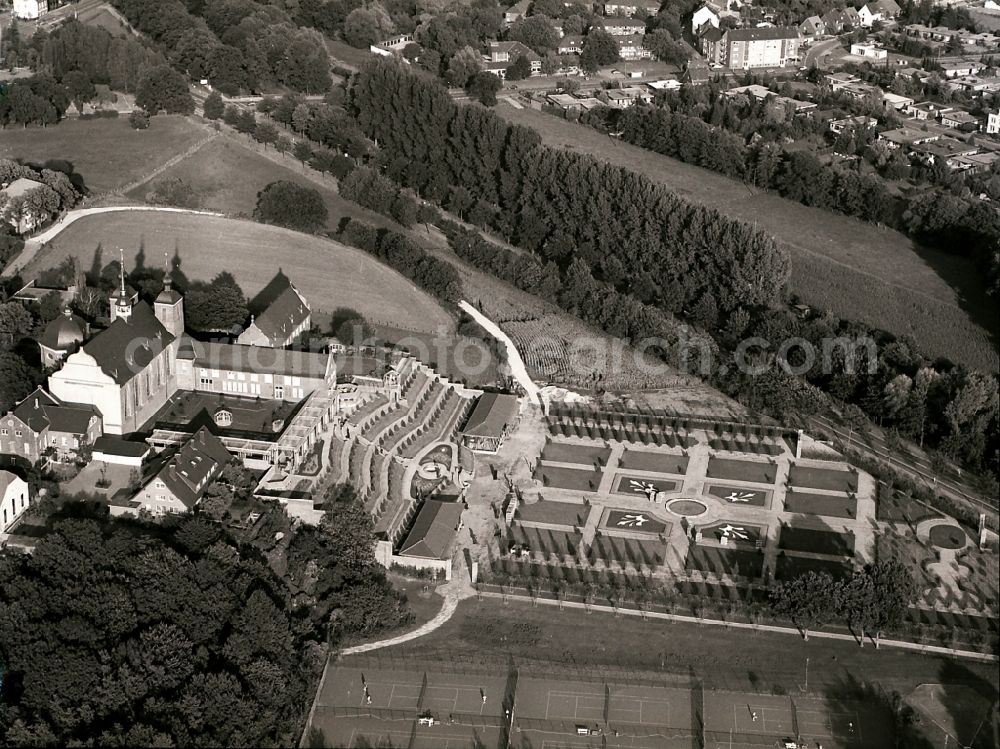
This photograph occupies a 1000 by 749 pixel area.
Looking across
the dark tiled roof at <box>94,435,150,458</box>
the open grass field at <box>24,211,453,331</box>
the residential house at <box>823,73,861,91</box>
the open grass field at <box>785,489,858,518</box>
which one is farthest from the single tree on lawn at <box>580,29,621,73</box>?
the dark tiled roof at <box>94,435,150,458</box>

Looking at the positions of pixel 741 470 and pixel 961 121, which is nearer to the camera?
pixel 741 470

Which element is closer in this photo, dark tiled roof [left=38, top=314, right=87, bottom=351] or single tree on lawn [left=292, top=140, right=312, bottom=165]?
dark tiled roof [left=38, top=314, right=87, bottom=351]

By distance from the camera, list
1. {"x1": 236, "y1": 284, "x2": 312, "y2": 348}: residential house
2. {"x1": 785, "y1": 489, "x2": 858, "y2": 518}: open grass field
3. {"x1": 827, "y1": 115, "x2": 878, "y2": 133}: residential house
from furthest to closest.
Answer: {"x1": 827, "y1": 115, "x2": 878, "y2": 133}: residential house → {"x1": 236, "y1": 284, "x2": 312, "y2": 348}: residential house → {"x1": 785, "y1": 489, "x2": 858, "y2": 518}: open grass field

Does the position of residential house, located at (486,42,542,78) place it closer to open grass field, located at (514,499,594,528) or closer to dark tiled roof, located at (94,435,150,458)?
open grass field, located at (514,499,594,528)

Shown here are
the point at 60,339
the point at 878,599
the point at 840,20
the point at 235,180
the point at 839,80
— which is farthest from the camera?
the point at 840,20

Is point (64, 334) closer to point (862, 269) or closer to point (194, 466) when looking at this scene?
point (194, 466)

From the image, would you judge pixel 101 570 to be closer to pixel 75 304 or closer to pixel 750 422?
pixel 75 304

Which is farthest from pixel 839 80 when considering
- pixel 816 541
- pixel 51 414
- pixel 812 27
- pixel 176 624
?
pixel 176 624
